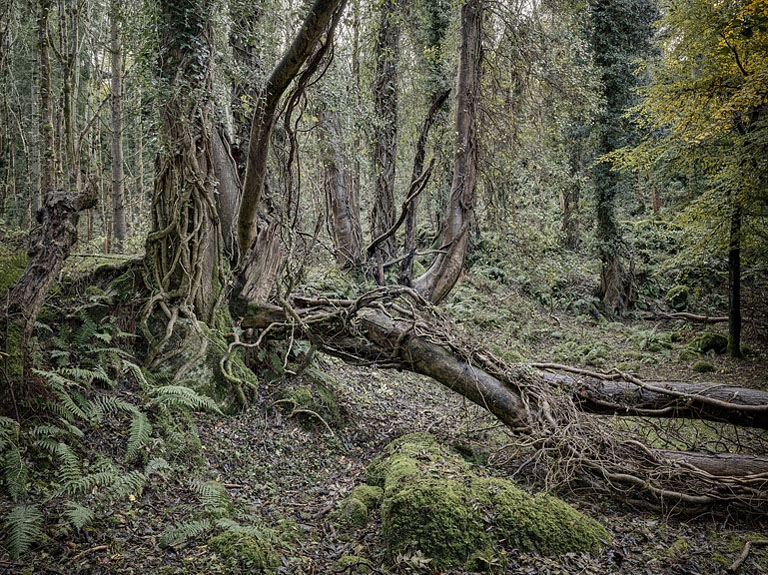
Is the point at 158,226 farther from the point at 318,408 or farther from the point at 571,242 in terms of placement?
the point at 571,242

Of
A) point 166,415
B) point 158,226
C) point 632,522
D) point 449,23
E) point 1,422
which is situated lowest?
point 632,522

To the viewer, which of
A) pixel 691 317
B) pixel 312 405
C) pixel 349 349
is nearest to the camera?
pixel 312 405

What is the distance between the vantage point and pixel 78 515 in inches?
121

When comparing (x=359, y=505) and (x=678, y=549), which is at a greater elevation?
(x=359, y=505)

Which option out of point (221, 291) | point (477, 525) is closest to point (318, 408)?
point (221, 291)

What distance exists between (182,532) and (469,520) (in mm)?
2058

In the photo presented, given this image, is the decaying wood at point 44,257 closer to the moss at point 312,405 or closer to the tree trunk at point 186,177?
the tree trunk at point 186,177

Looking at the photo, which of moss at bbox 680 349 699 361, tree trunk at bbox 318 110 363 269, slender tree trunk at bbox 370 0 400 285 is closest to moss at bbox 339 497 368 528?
tree trunk at bbox 318 110 363 269

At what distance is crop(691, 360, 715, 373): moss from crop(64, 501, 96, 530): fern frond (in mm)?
11147

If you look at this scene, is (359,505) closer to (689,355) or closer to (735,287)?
(735,287)

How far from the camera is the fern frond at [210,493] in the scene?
3762 mm

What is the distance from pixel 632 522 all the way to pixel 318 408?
3530 millimetres

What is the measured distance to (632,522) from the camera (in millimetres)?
4641

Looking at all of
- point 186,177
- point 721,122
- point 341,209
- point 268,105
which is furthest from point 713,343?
point 186,177
